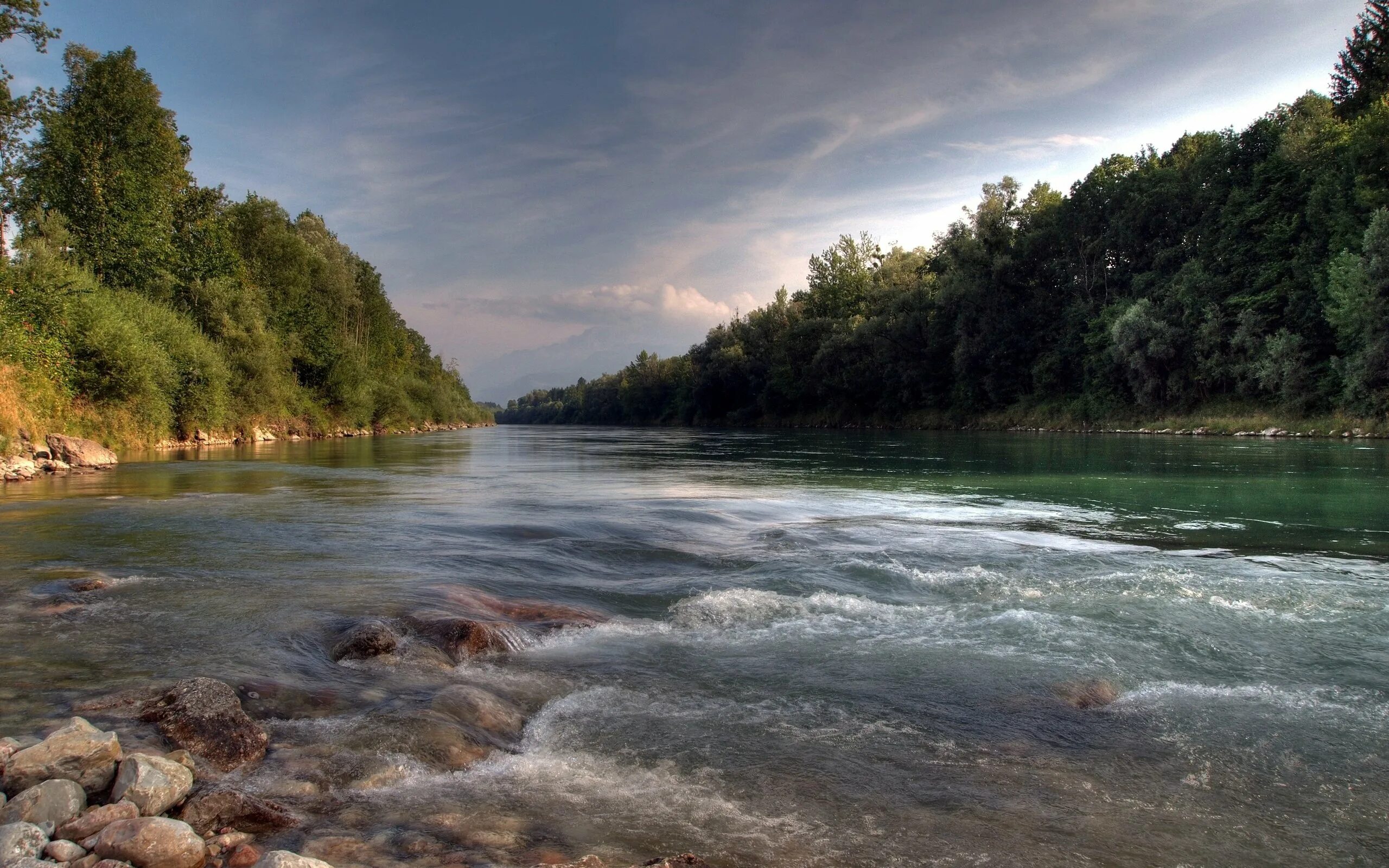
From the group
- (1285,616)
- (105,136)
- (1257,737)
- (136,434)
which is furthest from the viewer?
(105,136)

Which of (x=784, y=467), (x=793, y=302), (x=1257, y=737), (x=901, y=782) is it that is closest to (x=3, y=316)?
(x=784, y=467)

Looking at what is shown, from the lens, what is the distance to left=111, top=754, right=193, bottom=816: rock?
370 cm

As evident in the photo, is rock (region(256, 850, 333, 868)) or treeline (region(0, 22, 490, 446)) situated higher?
treeline (region(0, 22, 490, 446))

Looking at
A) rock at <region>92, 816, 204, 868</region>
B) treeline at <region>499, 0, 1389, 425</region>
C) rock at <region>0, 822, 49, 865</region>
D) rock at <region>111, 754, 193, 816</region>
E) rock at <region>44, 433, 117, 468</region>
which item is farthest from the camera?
treeline at <region>499, 0, 1389, 425</region>

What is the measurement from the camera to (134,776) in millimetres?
3746

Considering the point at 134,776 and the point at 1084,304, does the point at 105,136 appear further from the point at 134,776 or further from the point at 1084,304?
the point at 1084,304

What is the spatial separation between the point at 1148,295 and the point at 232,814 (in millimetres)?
65114

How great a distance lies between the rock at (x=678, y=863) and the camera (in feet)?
11.3

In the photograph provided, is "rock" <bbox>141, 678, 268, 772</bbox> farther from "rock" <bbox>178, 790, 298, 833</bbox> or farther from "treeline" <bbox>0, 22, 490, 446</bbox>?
"treeline" <bbox>0, 22, 490, 446</bbox>

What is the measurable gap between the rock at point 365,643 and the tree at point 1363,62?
7952cm

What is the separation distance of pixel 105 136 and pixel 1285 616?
5419cm

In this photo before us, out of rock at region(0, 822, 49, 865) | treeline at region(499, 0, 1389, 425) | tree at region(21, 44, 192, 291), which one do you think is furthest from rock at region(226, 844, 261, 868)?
treeline at region(499, 0, 1389, 425)

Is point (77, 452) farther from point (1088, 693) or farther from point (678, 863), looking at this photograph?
point (1088, 693)

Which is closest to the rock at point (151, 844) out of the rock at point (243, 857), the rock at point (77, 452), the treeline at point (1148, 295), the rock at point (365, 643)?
the rock at point (243, 857)
